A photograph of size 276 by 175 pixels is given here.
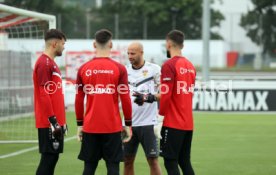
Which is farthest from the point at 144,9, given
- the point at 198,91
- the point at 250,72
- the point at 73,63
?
the point at 198,91

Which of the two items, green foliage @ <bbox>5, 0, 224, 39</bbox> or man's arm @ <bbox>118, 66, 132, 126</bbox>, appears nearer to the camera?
man's arm @ <bbox>118, 66, 132, 126</bbox>

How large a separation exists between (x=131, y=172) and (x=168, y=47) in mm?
2042

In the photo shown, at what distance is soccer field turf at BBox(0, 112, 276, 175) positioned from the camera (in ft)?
41.3

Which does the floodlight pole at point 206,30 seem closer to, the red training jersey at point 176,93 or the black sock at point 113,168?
the red training jersey at point 176,93

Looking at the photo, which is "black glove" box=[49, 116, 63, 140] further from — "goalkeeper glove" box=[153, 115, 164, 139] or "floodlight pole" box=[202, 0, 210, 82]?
"floodlight pole" box=[202, 0, 210, 82]

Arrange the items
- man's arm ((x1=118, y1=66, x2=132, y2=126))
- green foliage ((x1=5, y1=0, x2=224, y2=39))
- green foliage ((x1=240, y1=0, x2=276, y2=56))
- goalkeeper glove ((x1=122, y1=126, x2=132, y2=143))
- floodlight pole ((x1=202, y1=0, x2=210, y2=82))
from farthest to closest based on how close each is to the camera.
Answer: green foliage ((x1=240, y1=0, x2=276, y2=56)) < green foliage ((x1=5, y1=0, x2=224, y2=39)) < floodlight pole ((x1=202, y1=0, x2=210, y2=82)) < goalkeeper glove ((x1=122, y1=126, x2=132, y2=143)) < man's arm ((x1=118, y1=66, x2=132, y2=126))

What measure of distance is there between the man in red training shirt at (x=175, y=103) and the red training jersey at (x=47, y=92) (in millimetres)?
1265

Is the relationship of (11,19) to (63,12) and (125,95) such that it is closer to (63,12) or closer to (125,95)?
(125,95)

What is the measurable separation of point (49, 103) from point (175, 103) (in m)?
1.54

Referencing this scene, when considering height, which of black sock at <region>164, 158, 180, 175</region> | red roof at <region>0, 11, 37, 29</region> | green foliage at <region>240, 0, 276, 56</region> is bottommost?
black sock at <region>164, 158, 180, 175</region>

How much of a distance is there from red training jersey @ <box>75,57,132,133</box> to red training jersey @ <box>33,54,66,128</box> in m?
0.52

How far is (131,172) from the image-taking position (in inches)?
420

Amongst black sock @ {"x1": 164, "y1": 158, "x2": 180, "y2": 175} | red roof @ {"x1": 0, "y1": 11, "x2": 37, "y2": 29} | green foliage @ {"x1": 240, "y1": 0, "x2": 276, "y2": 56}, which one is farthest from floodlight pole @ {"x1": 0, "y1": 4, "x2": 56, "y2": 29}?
green foliage @ {"x1": 240, "y1": 0, "x2": 276, "y2": 56}

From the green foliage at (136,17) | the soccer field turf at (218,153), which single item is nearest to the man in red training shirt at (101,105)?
the soccer field turf at (218,153)
